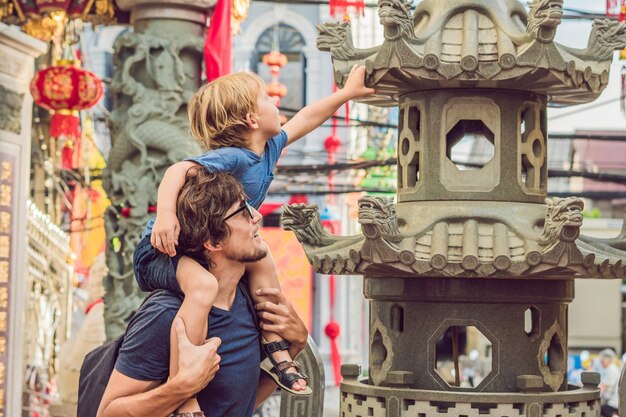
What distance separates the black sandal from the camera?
12.5 ft

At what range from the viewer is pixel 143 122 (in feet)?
35.8

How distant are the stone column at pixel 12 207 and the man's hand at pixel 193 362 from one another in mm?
9189

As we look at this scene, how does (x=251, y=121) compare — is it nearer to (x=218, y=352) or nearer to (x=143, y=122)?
(x=218, y=352)

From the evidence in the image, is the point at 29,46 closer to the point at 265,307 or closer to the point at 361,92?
the point at 361,92

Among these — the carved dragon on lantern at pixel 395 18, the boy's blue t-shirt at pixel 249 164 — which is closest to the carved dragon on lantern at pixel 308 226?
the carved dragon on lantern at pixel 395 18

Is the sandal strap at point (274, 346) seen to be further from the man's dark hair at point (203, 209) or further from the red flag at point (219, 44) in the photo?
the red flag at point (219, 44)

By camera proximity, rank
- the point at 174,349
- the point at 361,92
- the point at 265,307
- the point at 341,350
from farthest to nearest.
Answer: the point at 341,350 → the point at 361,92 → the point at 265,307 → the point at 174,349

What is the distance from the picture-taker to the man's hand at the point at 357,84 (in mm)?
5046

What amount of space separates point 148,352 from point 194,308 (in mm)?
182

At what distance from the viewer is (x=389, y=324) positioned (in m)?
6.18

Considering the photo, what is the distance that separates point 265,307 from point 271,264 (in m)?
0.15

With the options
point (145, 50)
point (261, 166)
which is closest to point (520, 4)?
point (261, 166)

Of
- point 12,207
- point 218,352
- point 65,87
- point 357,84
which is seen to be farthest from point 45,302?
point 218,352

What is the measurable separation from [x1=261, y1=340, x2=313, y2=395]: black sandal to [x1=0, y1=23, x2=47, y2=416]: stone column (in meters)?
8.98
